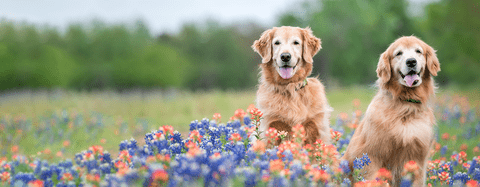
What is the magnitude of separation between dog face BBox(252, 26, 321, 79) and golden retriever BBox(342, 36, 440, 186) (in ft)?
2.85

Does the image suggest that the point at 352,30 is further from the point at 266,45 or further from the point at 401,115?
the point at 401,115

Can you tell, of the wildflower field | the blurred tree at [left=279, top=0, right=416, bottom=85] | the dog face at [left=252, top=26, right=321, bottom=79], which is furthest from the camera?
the blurred tree at [left=279, top=0, right=416, bottom=85]

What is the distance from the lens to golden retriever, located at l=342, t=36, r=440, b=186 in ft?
11.1

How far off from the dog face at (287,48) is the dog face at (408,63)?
866 mm

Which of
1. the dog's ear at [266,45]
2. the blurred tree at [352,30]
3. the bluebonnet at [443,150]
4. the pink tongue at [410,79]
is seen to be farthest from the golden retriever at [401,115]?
the blurred tree at [352,30]

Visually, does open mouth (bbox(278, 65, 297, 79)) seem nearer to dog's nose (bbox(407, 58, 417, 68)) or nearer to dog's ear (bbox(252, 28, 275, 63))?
dog's ear (bbox(252, 28, 275, 63))

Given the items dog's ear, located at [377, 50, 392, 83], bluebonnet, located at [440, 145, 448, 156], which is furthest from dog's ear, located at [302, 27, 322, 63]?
bluebonnet, located at [440, 145, 448, 156]

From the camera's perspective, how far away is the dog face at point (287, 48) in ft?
12.8

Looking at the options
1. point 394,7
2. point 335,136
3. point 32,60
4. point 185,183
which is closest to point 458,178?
point 335,136

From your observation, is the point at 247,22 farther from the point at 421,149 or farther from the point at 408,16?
the point at 421,149

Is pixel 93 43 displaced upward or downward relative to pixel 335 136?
upward

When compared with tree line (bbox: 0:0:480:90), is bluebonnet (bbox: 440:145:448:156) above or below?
below

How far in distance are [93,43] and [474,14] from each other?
1447 inches

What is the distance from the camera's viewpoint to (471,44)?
16375 millimetres
